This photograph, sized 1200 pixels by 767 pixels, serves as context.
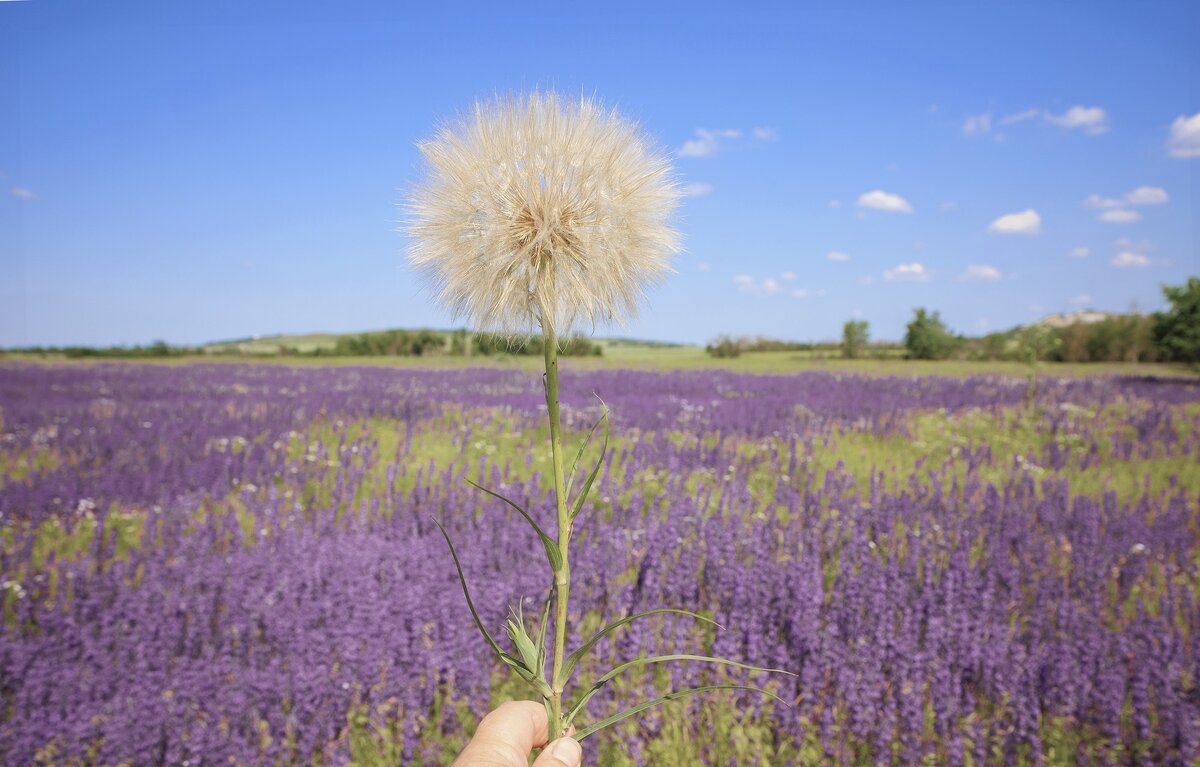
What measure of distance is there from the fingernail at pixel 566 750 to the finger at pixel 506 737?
0.08 metres

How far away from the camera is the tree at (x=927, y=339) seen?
4619 centimetres

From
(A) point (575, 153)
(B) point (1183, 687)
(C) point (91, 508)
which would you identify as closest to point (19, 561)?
(C) point (91, 508)

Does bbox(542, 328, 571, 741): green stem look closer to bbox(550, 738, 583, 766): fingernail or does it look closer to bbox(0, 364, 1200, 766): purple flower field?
bbox(550, 738, 583, 766): fingernail

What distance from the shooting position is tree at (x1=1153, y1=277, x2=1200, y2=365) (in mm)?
19250

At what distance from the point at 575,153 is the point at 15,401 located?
575 inches

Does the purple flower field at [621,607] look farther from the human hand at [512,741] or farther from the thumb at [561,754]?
the thumb at [561,754]

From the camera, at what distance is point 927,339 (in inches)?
1845

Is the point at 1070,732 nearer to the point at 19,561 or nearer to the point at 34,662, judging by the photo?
the point at 34,662

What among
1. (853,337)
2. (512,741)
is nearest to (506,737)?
(512,741)

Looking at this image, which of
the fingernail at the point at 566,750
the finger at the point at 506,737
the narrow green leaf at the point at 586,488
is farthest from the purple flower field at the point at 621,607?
the narrow green leaf at the point at 586,488

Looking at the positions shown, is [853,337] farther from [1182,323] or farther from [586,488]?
[586,488]

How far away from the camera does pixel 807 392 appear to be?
536 inches

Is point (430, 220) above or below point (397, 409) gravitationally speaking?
above

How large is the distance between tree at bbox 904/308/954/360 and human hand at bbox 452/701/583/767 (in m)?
49.8
